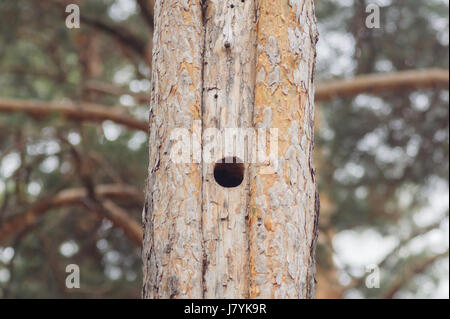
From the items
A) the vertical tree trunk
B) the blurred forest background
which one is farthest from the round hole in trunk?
the blurred forest background

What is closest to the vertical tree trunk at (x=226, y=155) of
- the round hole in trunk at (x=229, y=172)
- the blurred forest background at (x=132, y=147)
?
the round hole in trunk at (x=229, y=172)

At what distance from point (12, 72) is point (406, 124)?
5817mm

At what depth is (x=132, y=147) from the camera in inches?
329

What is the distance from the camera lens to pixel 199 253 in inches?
100

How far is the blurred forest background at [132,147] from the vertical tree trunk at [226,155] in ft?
11.4

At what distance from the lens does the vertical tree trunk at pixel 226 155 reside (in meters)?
2.53

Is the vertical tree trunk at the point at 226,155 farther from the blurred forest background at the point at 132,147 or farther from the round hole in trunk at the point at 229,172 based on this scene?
the blurred forest background at the point at 132,147

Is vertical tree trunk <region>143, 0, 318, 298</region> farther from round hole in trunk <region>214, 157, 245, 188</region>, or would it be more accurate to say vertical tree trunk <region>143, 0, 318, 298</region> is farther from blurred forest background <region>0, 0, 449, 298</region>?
blurred forest background <region>0, 0, 449, 298</region>

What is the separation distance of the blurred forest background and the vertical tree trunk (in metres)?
3.48

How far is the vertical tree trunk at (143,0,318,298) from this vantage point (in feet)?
8.29

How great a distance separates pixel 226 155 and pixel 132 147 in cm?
584

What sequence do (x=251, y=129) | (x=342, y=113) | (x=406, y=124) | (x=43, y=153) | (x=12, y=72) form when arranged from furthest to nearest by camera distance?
(x=12, y=72) → (x=342, y=113) → (x=406, y=124) → (x=43, y=153) → (x=251, y=129)

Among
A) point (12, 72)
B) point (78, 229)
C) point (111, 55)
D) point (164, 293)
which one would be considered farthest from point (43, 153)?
point (111, 55)
